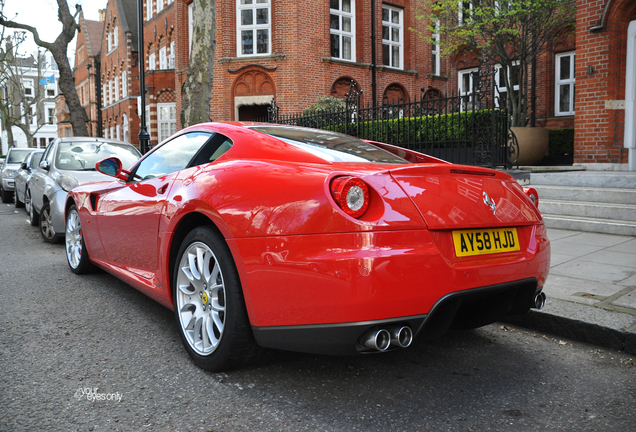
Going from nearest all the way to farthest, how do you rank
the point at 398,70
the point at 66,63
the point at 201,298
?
the point at 201,298
the point at 66,63
the point at 398,70

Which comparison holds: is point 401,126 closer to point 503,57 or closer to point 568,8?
point 503,57

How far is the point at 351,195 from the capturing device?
2.49 metres

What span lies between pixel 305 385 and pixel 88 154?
7098 mm

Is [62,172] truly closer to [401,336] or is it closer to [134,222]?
[134,222]

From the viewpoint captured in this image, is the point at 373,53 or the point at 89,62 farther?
the point at 89,62

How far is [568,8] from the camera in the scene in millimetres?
14516

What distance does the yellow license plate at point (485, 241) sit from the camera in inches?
104

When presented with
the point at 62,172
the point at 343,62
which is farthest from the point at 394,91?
the point at 62,172

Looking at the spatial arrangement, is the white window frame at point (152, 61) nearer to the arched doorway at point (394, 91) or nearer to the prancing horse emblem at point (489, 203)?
the arched doorway at point (394, 91)

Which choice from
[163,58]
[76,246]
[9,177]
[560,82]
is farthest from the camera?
[163,58]

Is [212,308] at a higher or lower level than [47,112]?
lower

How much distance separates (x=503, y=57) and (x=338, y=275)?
13.2 meters

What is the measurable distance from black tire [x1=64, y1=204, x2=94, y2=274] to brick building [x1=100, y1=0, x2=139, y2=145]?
107 feet

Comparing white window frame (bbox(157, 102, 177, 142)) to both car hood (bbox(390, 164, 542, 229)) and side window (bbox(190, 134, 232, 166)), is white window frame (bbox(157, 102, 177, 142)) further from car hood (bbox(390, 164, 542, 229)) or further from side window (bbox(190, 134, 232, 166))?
car hood (bbox(390, 164, 542, 229))
